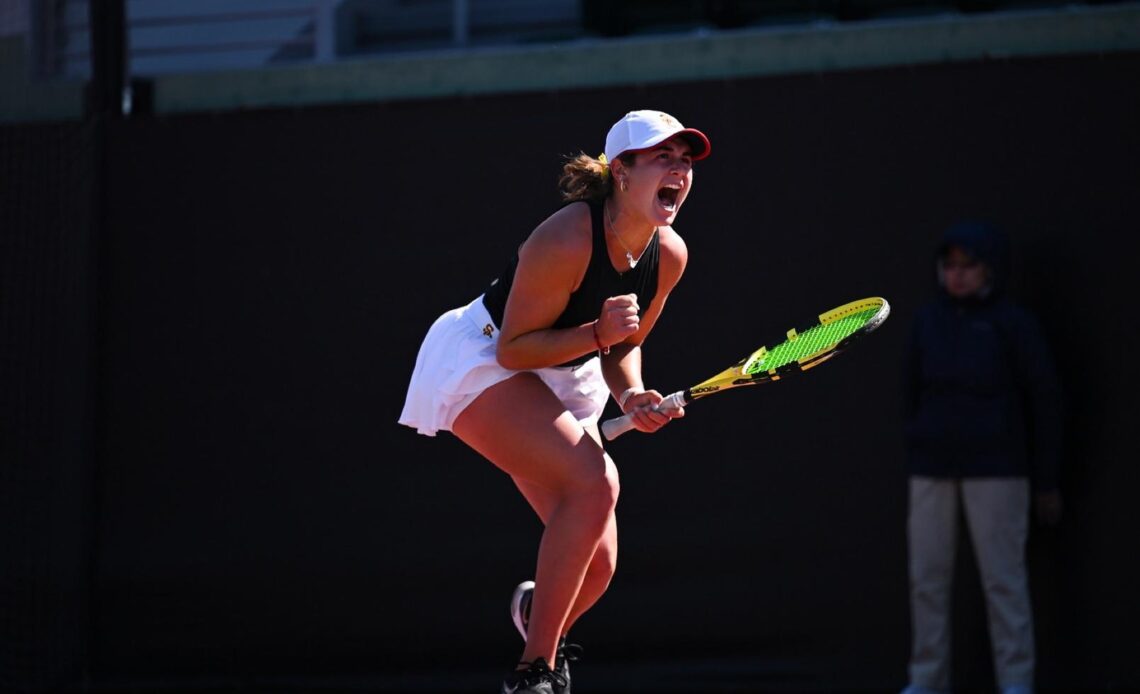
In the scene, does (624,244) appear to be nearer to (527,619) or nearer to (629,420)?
(629,420)

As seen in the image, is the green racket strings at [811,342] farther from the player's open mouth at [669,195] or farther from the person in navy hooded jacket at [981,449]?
the person in navy hooded jacket at [981,449]

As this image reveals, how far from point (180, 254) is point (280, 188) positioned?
0.56m

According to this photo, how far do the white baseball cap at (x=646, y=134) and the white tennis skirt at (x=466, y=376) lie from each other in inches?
25.5

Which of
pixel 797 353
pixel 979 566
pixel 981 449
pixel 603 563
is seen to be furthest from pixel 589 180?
pixel 979 566

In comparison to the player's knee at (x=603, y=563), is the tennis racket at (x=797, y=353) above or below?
above

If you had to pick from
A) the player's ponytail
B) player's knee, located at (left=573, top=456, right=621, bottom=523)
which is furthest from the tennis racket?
the player's ponytail

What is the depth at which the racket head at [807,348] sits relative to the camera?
4.43 meters

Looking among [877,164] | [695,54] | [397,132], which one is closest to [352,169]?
[397,132]

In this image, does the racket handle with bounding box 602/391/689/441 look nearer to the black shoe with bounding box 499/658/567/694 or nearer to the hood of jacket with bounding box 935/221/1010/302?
the black shoe with bounding box 499/658/567/694

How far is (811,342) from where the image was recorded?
467 centimetres

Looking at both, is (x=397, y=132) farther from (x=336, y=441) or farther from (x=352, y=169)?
(x=336, y=441)

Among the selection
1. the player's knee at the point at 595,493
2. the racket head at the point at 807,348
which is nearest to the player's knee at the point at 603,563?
the player's knee at the point at 595,493

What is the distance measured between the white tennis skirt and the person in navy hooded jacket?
2.05m

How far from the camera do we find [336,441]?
24.0 ft
